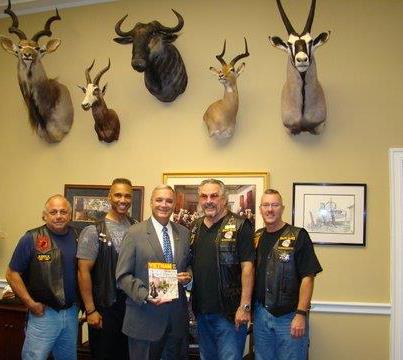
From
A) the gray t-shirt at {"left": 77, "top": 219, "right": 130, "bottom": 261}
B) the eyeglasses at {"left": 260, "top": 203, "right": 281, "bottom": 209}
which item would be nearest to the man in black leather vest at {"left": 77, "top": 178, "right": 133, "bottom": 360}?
the gray t-shirt at {"left": 77, "top": 219, "right": 130, "bottom": 261}

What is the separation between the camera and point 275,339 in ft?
8.67

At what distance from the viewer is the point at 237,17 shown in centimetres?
411

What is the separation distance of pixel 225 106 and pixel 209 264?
168cm

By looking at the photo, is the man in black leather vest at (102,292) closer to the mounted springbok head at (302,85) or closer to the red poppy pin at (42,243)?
the red poppy pin at (42,243)

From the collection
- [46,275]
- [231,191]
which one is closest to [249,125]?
[231,191]

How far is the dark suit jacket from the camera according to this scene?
99.3 inches

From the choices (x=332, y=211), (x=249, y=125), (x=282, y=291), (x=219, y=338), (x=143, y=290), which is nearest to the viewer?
(x=143, y=290)

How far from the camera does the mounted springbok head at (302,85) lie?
332 centimetres

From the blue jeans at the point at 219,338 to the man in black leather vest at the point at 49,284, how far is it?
92 centimetres

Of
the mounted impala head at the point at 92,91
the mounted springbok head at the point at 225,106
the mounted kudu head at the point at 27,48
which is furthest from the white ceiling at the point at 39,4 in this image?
the mounted springbok head at the point at 225,106

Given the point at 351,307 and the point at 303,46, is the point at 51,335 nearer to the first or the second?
the point at 351,307

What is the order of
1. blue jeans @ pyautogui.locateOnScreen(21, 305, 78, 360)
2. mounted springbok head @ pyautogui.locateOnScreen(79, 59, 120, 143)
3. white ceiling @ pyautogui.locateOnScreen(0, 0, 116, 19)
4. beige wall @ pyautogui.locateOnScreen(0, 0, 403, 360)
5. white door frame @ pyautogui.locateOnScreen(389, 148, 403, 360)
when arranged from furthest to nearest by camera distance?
white ceiling @ pyautogui.locateOnScreen(0, 0, 116, 19)
mounted springbok head @ pyautogui.locateOnScreen(79, 59, 120, 143)
beige wall @ pyautogui.locateOnScreen(0, 0, 403, 360)
white door frame @ pyautogui.locateOnScreen(389, 148, 403, 360)
blue jeans @ pyautogui.locateOnScreen(21, 305, 78, 360)

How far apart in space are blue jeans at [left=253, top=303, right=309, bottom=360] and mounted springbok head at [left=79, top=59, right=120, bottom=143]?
2.36 meters

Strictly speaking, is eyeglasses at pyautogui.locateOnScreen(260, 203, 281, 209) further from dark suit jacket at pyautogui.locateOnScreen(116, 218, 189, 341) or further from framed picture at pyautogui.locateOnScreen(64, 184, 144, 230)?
framed picture at pyautogui.locateOnScreen(64, 184, 144, 230)
